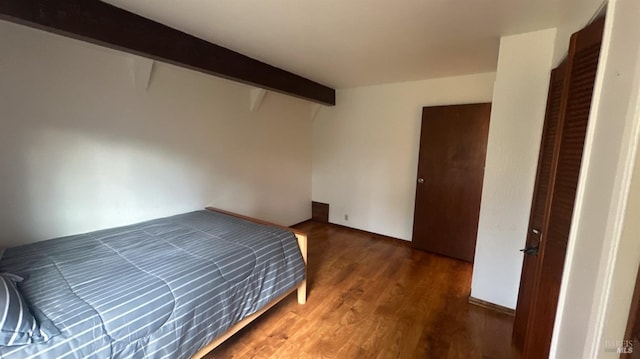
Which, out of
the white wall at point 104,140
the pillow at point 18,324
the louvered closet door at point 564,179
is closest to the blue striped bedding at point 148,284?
the pillow at point 18,324

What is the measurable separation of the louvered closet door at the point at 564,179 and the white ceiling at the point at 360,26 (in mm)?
679

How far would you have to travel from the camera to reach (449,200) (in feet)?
9.63

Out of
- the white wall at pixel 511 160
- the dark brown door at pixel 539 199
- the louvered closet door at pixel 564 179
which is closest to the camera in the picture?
the louvered closet door at pixel 564 179

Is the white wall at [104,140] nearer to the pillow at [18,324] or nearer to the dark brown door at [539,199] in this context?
the pillow at [18,324]

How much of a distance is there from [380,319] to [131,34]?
8.72ft

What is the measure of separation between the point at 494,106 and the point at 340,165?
2.27 metres

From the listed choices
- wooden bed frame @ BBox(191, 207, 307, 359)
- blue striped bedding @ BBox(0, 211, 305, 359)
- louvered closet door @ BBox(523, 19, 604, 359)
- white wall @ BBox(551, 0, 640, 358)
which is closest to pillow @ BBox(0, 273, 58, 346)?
blue striped bedding @ BBox(0, 211, 305, 359)

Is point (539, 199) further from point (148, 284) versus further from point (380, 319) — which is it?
point (148, 284)

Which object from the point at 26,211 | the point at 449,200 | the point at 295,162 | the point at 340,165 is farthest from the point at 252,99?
→ the point at 449,200

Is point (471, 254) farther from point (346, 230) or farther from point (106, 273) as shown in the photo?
point (106, 273)

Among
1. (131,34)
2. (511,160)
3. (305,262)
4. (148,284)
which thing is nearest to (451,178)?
(511,160)

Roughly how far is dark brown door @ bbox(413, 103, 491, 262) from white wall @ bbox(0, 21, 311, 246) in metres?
2.20

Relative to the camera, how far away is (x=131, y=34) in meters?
1.61

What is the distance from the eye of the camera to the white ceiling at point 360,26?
1.47m
